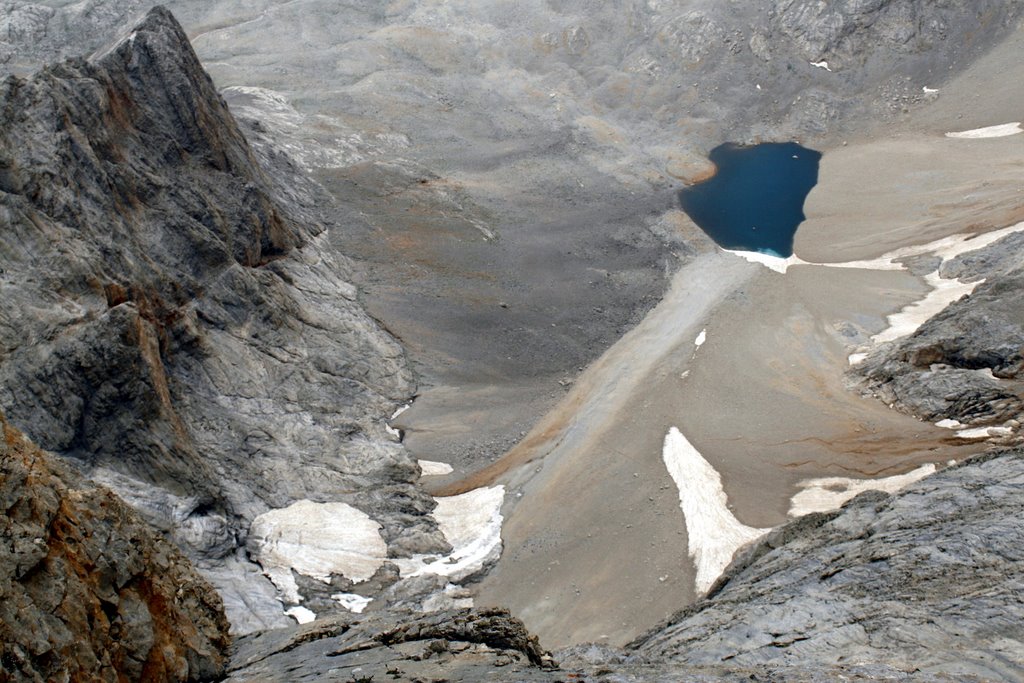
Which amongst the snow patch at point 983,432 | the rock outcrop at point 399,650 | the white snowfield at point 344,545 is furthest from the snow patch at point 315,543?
the snow patch at point 983,432

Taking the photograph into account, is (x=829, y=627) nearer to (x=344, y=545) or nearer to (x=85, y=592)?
(x=85, y=592)

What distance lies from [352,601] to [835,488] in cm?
1912

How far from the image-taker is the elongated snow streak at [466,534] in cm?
3334

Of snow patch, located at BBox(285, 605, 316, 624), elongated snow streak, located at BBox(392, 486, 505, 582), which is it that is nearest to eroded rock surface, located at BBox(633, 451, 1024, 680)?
elongated snow streak, located at BBox(392, 486, 505, 582)

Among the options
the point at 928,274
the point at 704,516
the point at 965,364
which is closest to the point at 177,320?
the point at 704,516

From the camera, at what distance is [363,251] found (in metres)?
54.0

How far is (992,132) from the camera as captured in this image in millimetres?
70438

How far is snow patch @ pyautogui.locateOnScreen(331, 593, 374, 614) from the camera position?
30.8m

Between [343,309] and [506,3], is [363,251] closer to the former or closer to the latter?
[343,309]

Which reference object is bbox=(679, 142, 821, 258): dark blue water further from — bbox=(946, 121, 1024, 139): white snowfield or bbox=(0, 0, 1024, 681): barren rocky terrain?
bbox=(946, 121, 1024, 139): white snowfield

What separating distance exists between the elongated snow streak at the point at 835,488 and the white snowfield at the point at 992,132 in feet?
164

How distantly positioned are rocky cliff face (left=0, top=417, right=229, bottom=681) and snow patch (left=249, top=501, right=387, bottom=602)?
14.3 meters

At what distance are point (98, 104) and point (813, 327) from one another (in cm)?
3842

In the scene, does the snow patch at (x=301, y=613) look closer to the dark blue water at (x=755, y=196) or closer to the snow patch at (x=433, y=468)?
the snow patch at (x=433, y=468)
